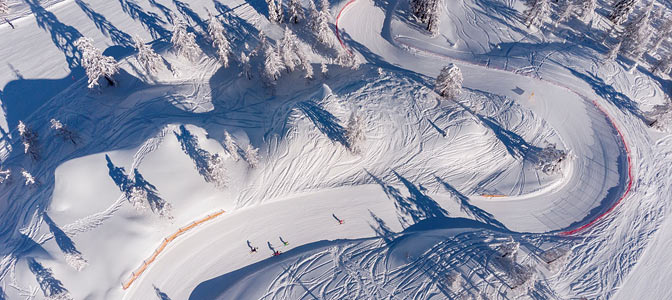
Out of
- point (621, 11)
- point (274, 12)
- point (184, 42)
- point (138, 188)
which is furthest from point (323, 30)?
point (621, 11)

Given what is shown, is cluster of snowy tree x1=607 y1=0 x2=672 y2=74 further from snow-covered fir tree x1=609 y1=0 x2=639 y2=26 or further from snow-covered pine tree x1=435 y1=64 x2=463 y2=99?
snow-covered pine tree x1=435 y1=64 x2=463 y2=99

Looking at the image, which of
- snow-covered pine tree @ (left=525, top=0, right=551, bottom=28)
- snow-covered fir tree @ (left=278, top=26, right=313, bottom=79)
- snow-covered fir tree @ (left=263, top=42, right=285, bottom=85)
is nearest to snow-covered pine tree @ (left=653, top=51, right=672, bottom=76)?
snow-covered pine tree @ (left=525, top=0, right=551, bottom=28)

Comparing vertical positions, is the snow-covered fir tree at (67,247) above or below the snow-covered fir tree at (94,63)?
below

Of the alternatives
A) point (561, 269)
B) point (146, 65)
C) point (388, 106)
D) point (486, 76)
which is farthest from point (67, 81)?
point (561, 269)

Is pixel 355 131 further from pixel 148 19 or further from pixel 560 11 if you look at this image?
pixel 560 11

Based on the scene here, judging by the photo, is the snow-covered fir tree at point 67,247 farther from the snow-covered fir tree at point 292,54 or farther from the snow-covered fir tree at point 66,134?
the snow-covered fir tree at point 292,54

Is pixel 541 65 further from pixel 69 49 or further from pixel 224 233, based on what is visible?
pixel 69 49

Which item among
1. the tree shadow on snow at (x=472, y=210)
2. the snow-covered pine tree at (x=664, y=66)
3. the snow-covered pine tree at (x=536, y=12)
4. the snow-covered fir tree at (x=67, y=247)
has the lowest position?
the snow-covered fir tree at (x=67, y=247)

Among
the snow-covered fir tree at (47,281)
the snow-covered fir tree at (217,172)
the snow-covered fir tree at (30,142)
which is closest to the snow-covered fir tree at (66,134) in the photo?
the snow-covered fir tree at (30,142)
